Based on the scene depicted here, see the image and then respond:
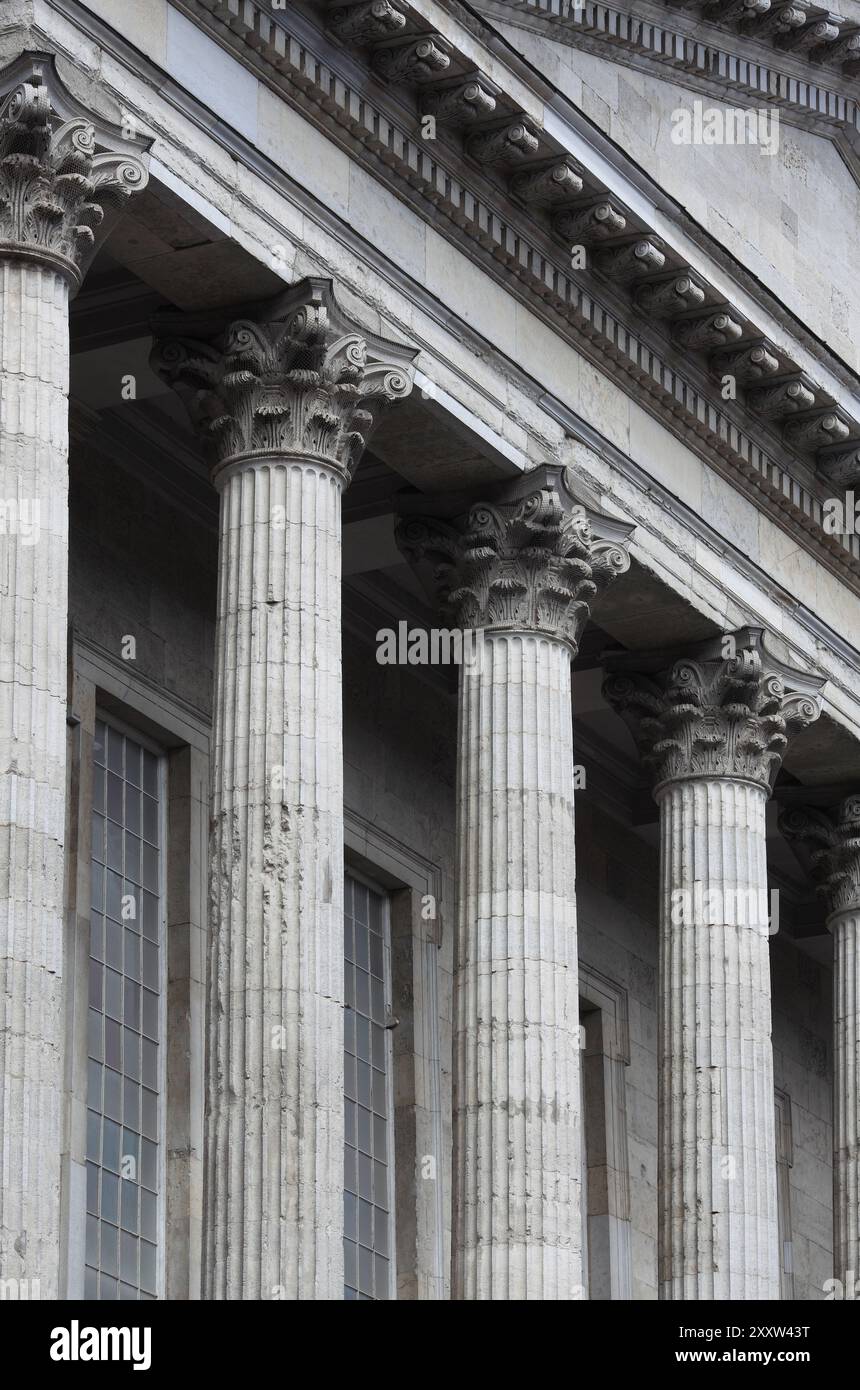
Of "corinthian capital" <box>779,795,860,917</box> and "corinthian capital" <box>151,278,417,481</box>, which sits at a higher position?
"corinthian capital" <box>151,278,417,481</box>

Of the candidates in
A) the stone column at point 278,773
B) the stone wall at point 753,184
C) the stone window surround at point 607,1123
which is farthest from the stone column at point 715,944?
the stone column at point 278,773

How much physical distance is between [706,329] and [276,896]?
9.55 meters

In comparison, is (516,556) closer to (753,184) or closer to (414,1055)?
(414,1055)

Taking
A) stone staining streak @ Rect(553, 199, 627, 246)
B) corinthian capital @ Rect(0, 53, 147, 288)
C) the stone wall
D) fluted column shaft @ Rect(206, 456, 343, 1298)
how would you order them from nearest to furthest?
corinthian capital @ Rect(0, 53, 147, 288), fluted column shaft @ Rect(206, 456, 343, 1298), stone staining streak @ Rect(553, 199, 627, 246), the stone wall

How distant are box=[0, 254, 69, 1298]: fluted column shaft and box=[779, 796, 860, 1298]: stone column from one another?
46.8ft

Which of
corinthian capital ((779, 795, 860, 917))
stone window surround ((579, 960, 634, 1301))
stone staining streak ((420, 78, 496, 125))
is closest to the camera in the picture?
stone staining streak ((420, 78, 496, 125))

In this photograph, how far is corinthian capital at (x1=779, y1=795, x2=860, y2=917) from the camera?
35594mm

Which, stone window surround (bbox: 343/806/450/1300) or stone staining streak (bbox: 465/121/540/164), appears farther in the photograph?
stone window surround (bbox: 343/806/450/1300)

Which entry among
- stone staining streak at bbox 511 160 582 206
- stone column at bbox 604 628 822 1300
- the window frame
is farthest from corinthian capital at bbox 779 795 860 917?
stone staining streak at bbox 511 160 582 206

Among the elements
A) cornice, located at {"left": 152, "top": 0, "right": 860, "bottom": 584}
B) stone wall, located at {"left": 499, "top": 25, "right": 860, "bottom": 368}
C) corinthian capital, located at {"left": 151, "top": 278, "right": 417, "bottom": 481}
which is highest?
stone wall, located at {"left": 499, "top": 25, "right": 860, "bottom": 368}

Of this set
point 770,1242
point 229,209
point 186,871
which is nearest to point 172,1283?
point 186,871

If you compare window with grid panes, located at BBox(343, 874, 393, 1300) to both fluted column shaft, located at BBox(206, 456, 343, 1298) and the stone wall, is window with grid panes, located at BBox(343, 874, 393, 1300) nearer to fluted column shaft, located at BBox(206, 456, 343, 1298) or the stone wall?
the stone wall

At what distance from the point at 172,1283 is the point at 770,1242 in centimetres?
576

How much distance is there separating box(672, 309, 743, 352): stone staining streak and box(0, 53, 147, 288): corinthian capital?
Result: 29.9 feet
